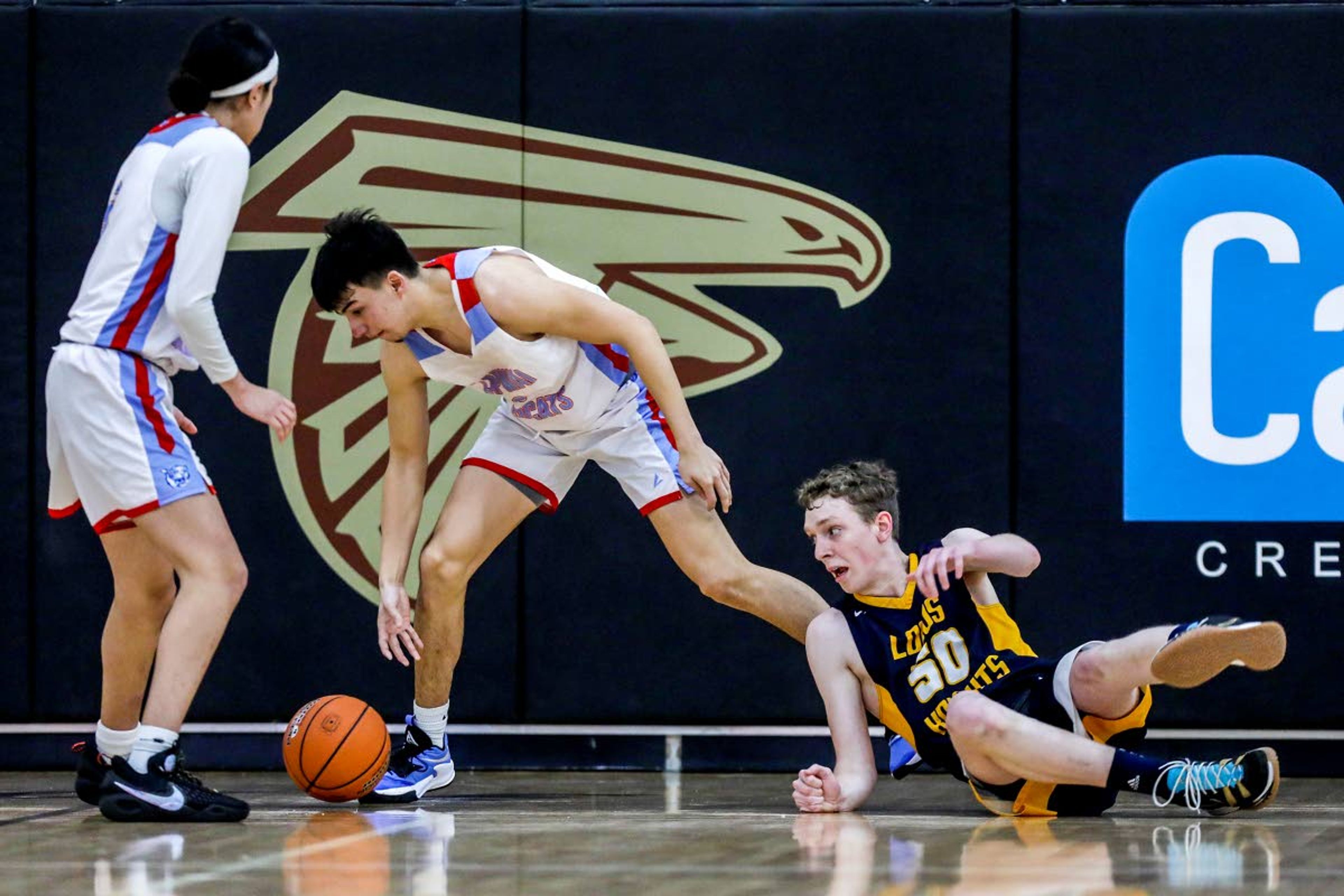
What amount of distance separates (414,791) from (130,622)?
86 centimetres

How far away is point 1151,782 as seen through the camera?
3996 mm

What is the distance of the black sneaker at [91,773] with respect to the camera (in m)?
4.34

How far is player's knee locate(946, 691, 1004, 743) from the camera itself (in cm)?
394

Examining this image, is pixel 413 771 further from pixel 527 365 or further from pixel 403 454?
pixel 527 365

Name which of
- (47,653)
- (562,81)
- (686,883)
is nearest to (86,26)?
(562,81)

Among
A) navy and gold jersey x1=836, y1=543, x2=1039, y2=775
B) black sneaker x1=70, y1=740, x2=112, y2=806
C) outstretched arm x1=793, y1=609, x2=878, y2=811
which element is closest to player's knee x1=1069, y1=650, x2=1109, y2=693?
navy and gold jersey x1=836, y1=543, x2=1039, y2=775

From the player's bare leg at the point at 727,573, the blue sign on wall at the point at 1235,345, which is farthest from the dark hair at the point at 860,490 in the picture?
the blue sign on wall at the point at 1235,345

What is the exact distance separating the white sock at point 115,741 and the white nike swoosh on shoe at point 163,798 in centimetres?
19

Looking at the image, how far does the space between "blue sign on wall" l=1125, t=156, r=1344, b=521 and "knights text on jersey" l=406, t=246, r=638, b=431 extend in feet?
6.43

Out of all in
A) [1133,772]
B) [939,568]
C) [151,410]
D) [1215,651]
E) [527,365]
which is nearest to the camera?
[1215,651]

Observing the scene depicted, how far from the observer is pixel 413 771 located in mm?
4750

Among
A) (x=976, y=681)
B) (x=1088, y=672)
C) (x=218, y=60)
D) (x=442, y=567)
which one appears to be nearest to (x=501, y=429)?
(x=442, y=567)

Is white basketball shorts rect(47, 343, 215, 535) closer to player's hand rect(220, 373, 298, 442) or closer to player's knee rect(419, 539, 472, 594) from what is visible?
player's hand rect(220, 373, 298, 442)

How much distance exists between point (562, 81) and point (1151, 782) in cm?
309
